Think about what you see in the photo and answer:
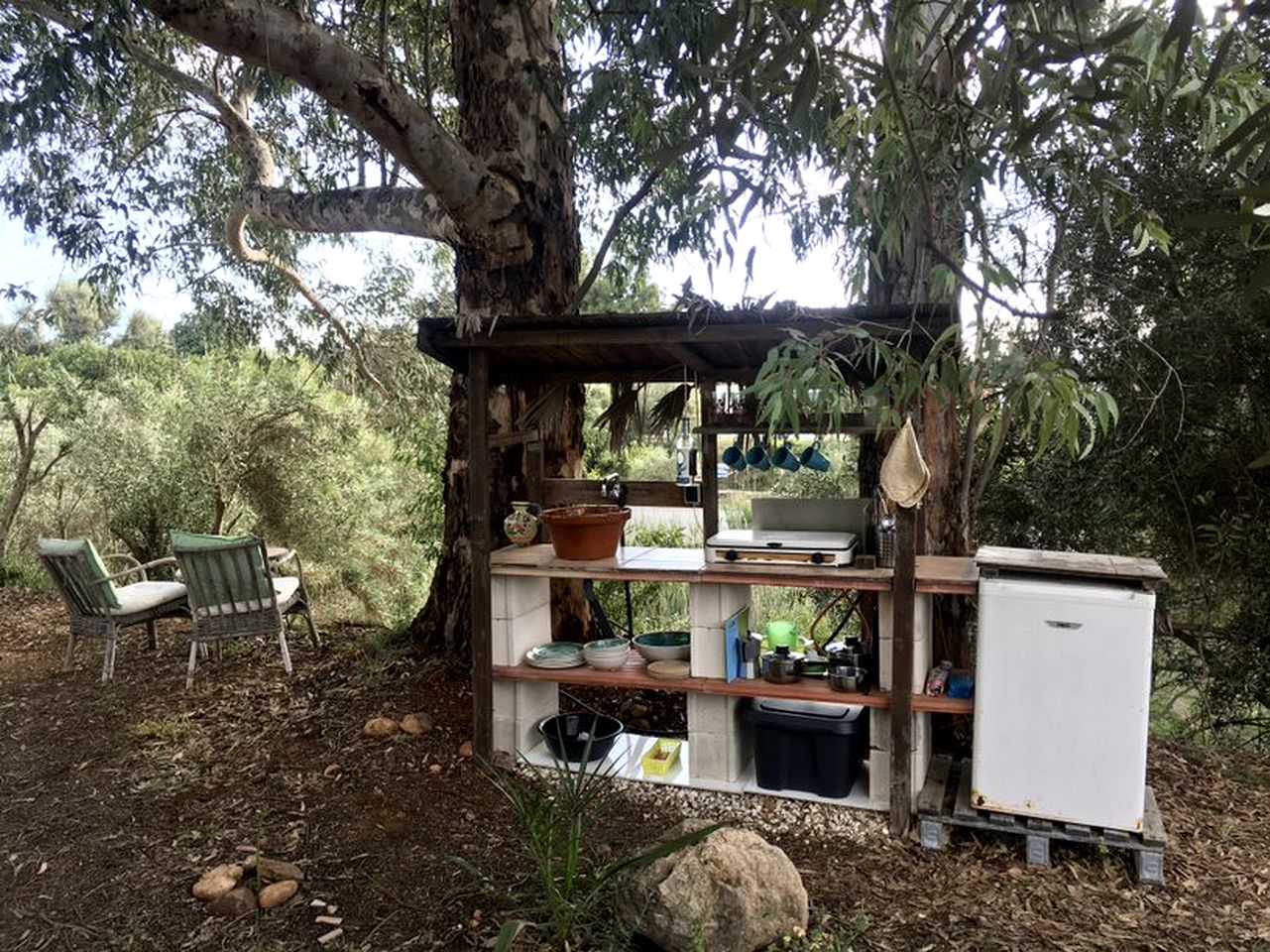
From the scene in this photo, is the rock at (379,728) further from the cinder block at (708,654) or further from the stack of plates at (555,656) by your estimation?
the cinder block at (708,654)

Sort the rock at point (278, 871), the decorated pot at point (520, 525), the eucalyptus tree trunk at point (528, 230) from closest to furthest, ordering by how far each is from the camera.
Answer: the rock at point (278, 871) < the decorated pot at point (520, 525) < the eucalyptus tree trunk at point (528, 230)

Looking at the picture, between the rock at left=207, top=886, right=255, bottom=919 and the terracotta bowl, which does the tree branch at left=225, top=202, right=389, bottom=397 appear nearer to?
the terracotta bowl

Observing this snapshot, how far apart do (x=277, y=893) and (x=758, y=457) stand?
94.1 inches

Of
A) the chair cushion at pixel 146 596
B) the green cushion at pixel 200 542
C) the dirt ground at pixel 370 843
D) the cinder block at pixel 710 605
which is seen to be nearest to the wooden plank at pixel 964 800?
the dirt ground at pixel 370 843

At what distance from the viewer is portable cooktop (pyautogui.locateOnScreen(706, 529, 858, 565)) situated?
3.23 metres

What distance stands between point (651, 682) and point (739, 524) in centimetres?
423

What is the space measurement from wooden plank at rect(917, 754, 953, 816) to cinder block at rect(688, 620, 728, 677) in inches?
33.8

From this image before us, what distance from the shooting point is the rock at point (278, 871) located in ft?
9.41

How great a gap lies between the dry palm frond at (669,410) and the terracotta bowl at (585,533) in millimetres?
509

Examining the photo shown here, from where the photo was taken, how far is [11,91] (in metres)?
4.43

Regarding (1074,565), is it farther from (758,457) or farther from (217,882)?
(217,882)

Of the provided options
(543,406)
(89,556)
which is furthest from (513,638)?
(89,556)

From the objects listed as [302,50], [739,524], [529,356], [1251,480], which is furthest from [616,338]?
[739,524]

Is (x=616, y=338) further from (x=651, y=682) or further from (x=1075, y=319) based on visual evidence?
(x=1075, y=319)
